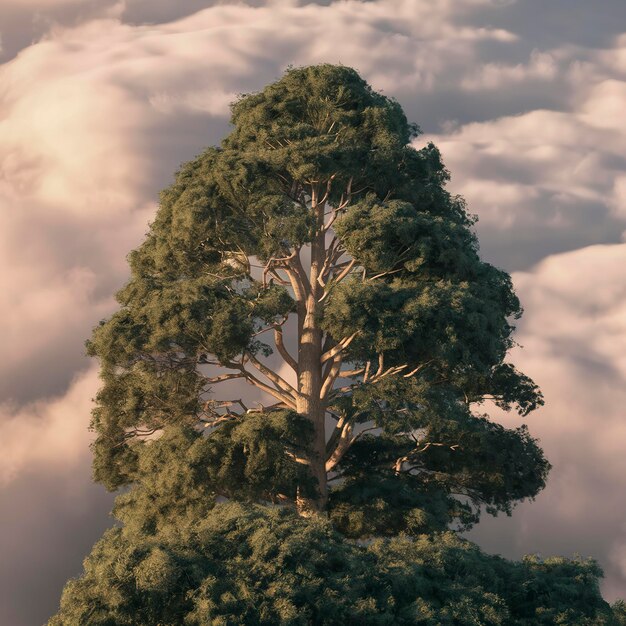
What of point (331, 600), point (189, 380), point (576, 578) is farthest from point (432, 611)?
point (189, 380)

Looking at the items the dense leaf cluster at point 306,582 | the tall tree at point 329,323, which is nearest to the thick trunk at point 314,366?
the tall tree at point 329,323

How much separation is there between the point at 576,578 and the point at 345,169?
1692 centimetres

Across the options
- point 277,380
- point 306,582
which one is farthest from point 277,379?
point 306,582

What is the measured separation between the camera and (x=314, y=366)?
148 feet

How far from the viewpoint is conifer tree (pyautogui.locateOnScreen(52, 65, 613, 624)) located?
40.6m

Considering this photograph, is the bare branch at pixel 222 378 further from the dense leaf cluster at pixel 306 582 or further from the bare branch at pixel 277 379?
the dense leaf cluster at pixel 306 582

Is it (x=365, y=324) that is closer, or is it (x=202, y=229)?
(x=365, y=324)

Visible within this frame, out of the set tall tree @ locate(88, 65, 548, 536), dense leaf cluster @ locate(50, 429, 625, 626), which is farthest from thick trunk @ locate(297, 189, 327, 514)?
dense leaf cluster @ locate(50, 429, 625, 626)

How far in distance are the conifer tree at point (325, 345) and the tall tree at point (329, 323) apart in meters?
0.07

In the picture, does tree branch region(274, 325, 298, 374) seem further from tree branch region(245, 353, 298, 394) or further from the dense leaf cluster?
the dense leaf cluster

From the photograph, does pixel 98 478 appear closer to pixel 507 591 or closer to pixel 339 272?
pixel 339 272

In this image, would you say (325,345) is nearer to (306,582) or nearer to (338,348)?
(338,348)

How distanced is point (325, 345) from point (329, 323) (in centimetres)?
446

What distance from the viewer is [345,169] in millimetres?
45000
